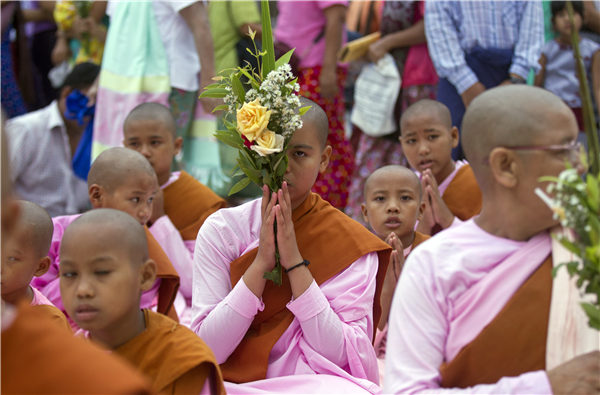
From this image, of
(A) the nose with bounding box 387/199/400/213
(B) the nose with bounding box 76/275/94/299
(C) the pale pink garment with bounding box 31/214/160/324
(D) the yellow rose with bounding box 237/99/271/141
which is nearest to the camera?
(B) the nose with bounding box 76/275/94/299

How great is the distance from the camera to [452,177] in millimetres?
5133

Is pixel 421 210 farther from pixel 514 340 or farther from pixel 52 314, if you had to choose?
pixel 514 340

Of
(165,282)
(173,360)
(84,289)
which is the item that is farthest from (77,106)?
(173,360)

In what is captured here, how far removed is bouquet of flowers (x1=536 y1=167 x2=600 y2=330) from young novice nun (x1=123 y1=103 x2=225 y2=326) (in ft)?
10.5

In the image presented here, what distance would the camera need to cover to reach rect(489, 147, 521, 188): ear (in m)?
2.36

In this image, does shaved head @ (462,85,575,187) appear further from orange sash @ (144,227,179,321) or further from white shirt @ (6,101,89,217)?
white shirt @ (6,101,89,217)

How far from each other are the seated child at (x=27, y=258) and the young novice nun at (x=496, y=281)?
4.85ft

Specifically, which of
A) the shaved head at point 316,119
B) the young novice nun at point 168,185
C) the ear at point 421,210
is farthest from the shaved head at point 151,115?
the shaved head at point 316,119

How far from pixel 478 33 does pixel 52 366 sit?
488cm

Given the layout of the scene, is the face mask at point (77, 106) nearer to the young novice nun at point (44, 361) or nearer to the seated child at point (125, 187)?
the seated child at point (125, 187)

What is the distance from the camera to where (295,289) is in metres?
3.07

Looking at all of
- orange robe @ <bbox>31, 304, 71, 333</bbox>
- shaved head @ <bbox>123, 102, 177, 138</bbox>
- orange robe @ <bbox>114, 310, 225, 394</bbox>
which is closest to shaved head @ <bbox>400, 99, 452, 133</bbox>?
shaved head @ <bbox>123, 102, 177, 138</bbox>

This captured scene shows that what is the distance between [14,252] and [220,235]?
843mm

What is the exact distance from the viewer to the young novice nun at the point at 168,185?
16.9 ft
